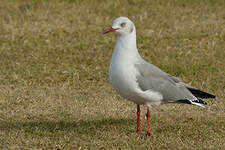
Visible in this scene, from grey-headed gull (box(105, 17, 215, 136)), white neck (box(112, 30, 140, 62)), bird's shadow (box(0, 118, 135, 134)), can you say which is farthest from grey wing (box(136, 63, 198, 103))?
bird's shadow (box(0, 118, 135, 134))

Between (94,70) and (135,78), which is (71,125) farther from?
(94,70)

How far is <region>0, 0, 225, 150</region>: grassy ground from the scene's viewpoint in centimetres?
576

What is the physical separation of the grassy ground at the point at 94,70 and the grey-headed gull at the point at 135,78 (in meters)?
0.48

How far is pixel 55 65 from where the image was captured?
8.99 meters

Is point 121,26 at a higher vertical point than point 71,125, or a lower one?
higher

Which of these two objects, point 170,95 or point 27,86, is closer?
point 170,95

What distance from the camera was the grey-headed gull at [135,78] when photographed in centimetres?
542

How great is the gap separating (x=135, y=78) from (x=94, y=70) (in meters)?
3.40

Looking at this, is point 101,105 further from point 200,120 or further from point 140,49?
point 140,49

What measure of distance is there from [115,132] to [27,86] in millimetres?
2714

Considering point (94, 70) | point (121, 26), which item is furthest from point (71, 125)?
point (94, 70)

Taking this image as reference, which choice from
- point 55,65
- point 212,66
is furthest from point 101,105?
point 212,66

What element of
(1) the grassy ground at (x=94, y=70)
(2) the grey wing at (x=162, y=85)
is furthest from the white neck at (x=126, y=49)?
(1) the grassy ground at (x=94, y=70)

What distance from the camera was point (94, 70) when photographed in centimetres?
877
